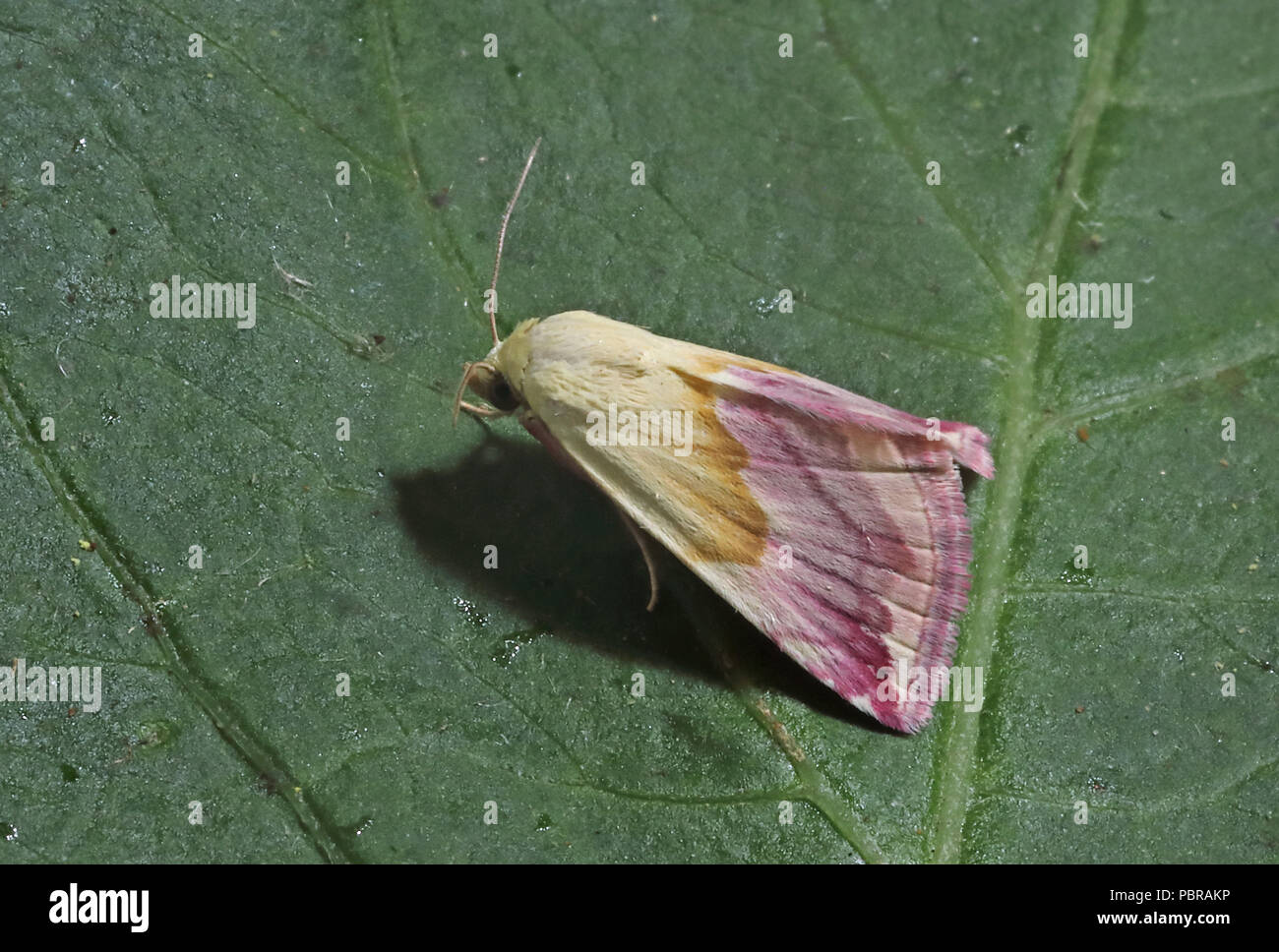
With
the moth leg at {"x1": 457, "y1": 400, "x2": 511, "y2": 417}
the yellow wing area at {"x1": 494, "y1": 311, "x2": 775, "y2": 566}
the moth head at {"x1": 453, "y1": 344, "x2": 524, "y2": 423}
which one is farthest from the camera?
the moth leg at {"x1": 457, "y1": 400, "x2": 511, "y2": 417}

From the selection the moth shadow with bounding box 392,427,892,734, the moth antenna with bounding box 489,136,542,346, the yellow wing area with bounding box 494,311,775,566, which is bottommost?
the moth shadow with bounding box 392,427,892,734

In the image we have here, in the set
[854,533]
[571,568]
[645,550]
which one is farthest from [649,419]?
[854,533]

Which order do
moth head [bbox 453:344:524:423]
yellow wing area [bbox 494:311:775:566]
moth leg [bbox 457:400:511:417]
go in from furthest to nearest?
moth leg [bbox 457:400:511:417], moth head [bbox 453:344:524:423], yellow wing area [bbox 494:311:775:566]

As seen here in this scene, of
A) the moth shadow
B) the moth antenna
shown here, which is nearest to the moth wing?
the moth shadow

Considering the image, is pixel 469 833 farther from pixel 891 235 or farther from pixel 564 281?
pixel 891 235

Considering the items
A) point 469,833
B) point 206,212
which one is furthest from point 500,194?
point 469,833

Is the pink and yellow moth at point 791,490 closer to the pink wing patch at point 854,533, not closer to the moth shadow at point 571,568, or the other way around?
the pink wing patch at point 854,533

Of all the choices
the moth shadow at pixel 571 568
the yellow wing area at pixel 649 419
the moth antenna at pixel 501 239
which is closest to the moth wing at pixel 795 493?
the yellow wing area at pixel 649 419

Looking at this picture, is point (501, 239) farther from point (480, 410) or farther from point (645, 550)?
point (645, 550)

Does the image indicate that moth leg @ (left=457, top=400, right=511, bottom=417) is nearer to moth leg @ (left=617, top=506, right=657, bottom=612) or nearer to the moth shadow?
the moth shadow

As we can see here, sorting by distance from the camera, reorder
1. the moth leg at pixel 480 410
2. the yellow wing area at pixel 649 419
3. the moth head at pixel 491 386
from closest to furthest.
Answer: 1. the yellow wing area at pixel 649 419
2. the moth head at pixel 491 386
3. the moth leg at pixel 480 410
